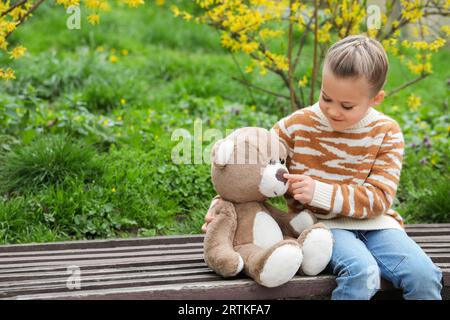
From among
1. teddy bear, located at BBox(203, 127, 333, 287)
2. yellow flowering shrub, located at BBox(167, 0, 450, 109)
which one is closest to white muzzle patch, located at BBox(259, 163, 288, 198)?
teddy bear, located at BBox(203, 127, 333, 287)

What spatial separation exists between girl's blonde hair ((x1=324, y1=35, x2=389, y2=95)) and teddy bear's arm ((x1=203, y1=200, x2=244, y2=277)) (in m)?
0.62

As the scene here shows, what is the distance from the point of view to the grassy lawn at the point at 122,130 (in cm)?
351

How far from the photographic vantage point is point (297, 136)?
108 inches

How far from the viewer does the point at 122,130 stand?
14.0ft

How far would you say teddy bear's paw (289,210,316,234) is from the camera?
8.62 feet

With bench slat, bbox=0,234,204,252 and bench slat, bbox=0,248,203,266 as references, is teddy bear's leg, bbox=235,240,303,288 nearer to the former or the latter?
bench slat, bbox=0,248,203,266

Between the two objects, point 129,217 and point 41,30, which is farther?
point 41,30

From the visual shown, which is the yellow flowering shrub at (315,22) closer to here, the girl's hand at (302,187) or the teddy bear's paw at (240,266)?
the girl's hand at (302,187)

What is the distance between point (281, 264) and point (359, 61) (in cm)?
74

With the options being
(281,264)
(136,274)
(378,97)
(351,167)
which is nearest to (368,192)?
(351,167)

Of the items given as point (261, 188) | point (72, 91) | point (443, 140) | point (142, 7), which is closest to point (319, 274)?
point (261, 188)

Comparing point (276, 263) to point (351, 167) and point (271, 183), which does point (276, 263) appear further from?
point (351, 167)

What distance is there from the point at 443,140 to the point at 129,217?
212cm
